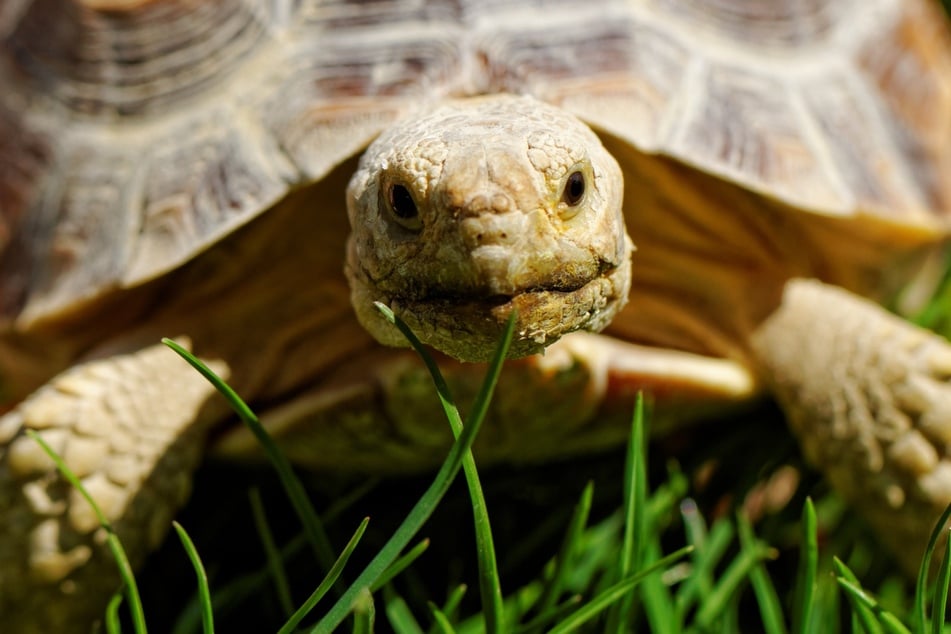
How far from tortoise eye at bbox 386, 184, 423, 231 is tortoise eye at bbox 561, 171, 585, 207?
20 cm

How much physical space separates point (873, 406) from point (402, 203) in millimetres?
1072

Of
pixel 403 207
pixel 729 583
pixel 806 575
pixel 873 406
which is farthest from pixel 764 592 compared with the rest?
pixel 403 207

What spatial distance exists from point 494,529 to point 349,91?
0.97m

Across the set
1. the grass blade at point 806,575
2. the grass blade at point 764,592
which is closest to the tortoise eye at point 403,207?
the grass blade at point 806,575

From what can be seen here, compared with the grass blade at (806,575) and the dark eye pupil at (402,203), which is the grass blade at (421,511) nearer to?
the dark eye pupil at (402,203)

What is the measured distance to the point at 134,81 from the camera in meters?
2.16

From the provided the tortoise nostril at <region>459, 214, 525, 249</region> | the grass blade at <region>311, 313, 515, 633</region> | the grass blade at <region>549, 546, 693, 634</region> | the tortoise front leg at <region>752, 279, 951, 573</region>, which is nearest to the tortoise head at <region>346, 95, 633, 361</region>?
the tortoise nostril at <region>459, 214, 525, 249</region>

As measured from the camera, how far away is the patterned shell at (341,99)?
Result: 1824mm

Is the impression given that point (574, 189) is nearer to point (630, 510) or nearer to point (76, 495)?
point (630, 510)

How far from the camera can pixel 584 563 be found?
1879 millimetres

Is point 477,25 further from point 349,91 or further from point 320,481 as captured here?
point 320,481

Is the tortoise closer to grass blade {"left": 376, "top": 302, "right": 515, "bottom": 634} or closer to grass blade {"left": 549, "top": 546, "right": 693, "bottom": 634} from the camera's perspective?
grass blade {"left": 376, "top": 302, "right": 515, "bottom": 634}

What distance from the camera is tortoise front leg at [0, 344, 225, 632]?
1760 millimetres

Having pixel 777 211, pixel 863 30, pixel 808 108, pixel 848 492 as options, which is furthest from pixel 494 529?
pixel 863 30
